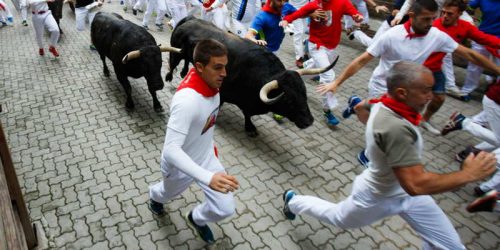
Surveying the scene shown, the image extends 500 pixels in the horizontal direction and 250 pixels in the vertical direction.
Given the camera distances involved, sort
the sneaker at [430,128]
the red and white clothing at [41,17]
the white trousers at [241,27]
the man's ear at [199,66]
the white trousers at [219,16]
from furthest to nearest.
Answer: the white trousers at [219,16] → the red and white clothing at [41,17] → the white trousers at [241,27] → the sneaker at [430,128] → the man's ear at [199,66]

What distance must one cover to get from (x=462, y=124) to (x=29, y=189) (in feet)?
19.9

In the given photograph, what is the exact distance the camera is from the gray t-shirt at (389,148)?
8.04ft

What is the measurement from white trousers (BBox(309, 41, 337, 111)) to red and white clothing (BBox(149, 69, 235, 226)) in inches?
122

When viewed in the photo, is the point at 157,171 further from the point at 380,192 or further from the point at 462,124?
the point at 462,124

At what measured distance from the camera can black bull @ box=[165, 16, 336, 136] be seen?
4918 mm

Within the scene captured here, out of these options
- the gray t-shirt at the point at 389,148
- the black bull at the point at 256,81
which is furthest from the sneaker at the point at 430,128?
the gray t-shirt at the point at 389,148

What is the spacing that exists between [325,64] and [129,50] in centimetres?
353

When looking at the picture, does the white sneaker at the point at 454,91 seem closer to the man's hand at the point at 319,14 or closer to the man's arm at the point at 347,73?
the man's hand at the point at 319,14

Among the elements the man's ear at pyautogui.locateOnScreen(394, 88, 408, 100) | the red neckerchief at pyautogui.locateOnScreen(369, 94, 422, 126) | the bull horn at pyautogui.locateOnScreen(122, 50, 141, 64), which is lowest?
the bull horn at pyautogui.locateOnScreen(122, 50, 141, 64)

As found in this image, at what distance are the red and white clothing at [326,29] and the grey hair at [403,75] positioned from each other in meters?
3.20

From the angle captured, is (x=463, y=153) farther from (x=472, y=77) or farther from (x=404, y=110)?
(x=404, y=110)

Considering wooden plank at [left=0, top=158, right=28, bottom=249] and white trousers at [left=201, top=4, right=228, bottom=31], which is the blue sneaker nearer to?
wooden plank at [left=0, top=158, right=28, bottom=249]

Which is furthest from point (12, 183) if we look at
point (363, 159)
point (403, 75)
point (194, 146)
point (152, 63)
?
point (363, 159)

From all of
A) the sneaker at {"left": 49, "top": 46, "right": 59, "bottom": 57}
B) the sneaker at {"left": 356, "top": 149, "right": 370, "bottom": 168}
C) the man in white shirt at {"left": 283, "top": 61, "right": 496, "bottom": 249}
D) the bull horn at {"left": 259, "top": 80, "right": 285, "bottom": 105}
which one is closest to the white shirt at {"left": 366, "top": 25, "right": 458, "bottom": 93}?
the bull horn at {"left": 259, "top": 80, "right": 285, "bottom": 105}
